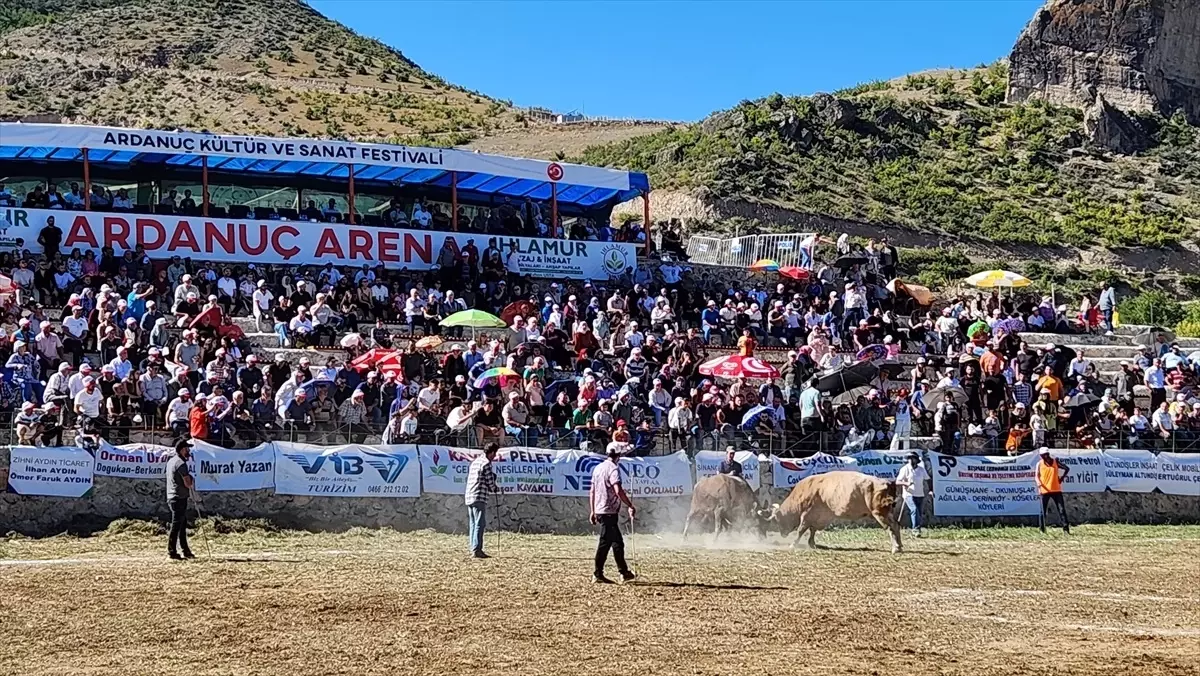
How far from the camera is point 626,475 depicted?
80.7 feet

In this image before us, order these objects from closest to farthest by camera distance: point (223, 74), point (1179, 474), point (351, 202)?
point (1179, 474)
point (351, 202)
point (223, 74)

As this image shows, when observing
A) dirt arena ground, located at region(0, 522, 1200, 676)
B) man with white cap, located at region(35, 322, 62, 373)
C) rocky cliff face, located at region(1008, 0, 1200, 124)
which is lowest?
dirt arena ground, located at region(0, 522, 1200, 676)

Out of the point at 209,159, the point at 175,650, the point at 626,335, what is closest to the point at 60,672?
the point at 175,650

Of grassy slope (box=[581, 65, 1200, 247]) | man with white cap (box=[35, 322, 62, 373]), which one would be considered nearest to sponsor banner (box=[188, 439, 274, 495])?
man with white cap (box=[35, 322, 62, 373])

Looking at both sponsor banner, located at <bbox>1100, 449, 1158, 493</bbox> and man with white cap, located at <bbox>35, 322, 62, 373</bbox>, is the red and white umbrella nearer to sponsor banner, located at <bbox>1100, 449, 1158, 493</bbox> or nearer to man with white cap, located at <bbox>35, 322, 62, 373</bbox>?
sponsor banner, located at <bbox>1100, 449, 1158, 493</bbox>

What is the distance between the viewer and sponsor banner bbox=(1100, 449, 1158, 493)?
92.2ft

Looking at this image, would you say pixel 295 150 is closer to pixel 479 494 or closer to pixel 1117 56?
pixel 479 494

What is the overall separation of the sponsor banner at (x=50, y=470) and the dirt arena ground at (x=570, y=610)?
0.93 metres

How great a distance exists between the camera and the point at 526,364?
28.1m

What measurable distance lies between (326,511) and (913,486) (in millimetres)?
9952

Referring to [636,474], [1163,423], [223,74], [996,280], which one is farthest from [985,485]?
[223,74]

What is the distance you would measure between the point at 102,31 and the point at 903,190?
2553 inches

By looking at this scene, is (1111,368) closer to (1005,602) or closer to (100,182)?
(1005,602)

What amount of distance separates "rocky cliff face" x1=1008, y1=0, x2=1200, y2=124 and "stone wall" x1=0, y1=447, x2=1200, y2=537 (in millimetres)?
75190
